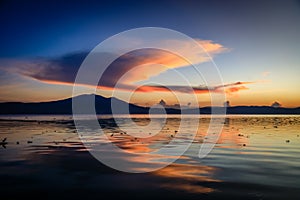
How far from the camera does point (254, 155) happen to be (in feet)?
50.5

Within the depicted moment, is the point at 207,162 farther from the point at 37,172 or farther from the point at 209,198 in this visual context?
the point at 37,172

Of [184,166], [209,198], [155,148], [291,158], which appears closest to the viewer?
[209,198]

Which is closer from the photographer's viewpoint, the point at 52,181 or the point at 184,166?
the point at 52,181

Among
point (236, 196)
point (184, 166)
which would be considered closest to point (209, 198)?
point (236, 196)

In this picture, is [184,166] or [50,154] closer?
[184,166]

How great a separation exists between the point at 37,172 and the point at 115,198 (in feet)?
15.7

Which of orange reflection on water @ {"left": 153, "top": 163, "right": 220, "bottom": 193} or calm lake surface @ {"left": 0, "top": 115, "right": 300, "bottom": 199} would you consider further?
orange reflection on water @ {"left": 153, "top": 163, "right": 220, "bottom": 193}

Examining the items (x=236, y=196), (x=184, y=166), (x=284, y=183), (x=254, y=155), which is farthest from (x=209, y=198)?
(x=254, y=155)

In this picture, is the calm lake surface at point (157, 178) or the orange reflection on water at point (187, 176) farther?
the orange reflection on water at point (187, 176)

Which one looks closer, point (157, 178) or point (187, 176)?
point (157, 178)

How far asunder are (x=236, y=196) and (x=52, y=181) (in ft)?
20.5

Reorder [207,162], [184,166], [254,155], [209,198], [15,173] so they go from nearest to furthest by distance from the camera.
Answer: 1. [209,198]
2. [15,173]
3. [184,166]
4. [207,162]
5. [254,155]

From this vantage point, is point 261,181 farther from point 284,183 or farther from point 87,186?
point 87,186

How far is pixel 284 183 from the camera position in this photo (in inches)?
379
